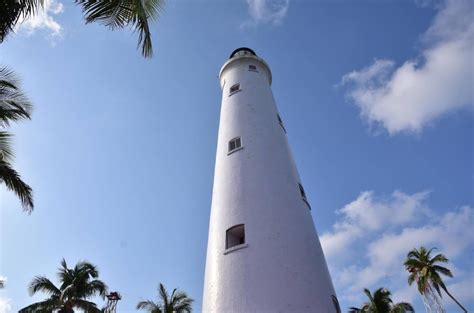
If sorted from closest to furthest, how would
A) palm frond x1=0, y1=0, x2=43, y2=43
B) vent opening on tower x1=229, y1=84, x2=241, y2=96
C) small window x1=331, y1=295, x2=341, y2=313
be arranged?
palm frond x1=0, y1=0, x2=43, y2=43 → small window x1=331, y1=295, x2=341, y2=313 → vent opening on tower x1=229, y1=84, x2=241, y2=96

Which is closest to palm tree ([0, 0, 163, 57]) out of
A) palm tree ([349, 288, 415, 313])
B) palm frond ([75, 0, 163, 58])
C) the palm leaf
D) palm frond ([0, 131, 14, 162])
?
palm frond ([75, 0, 163, 58])

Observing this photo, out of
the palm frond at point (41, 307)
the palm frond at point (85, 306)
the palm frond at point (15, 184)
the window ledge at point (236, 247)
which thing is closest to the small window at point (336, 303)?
the window ledge at point (236, 247)

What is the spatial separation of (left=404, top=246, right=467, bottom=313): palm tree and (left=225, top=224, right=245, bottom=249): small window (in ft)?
99.4

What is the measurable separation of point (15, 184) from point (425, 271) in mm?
36243

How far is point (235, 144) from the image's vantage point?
15133 mm

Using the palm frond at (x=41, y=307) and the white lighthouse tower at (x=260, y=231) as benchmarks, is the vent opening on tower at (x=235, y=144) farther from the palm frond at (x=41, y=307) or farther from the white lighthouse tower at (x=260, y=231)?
the palm frond at (x=41, y=307)

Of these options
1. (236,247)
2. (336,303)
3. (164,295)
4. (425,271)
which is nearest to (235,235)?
(236,247)

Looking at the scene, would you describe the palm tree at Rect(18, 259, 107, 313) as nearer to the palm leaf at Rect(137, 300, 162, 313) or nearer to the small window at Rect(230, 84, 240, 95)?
the palm leaf at Rect(137, 300, 162, 313)

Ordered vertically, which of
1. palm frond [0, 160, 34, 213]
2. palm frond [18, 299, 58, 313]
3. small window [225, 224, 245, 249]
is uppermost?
palm frond [18, 299, 58, 313]

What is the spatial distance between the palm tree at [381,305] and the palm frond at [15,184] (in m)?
33.4

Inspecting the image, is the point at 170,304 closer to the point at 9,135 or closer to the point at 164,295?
the point at 164,295

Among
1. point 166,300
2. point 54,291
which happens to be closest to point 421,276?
point 166,300

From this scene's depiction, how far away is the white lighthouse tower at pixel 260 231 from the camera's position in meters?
10.1

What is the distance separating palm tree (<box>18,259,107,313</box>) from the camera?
2308 centimetres
